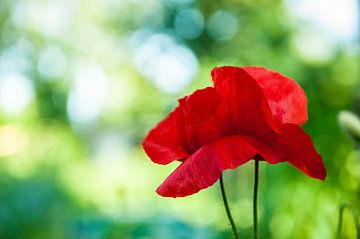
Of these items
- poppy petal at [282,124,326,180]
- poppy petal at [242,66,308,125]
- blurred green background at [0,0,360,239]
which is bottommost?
blurred green background at [0,0,360,239]

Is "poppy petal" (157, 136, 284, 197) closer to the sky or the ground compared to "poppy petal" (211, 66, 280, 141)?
closer to the ground

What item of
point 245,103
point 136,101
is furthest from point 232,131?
point 136,101

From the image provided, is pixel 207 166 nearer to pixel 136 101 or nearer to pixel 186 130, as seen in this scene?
pixel 186 130

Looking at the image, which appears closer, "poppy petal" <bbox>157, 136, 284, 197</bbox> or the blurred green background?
"poppy petal" <bbox>157, 136, 284, 197</bbox>

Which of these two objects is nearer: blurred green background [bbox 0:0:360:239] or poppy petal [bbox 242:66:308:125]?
poppy petal [bbox 242:66:308:125]

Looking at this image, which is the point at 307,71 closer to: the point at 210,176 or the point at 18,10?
the point at 210,176
